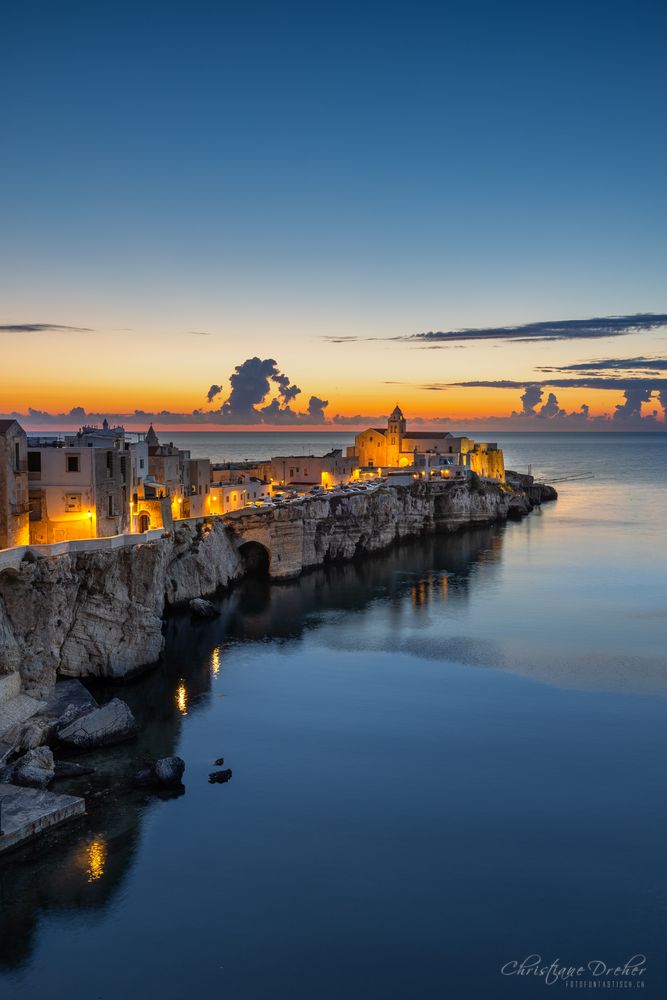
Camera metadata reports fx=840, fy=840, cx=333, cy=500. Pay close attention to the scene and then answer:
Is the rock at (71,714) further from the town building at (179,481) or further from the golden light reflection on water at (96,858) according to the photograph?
the town building at (179,481)

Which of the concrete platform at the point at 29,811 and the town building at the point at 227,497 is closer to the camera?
the concrete platform at the point at 29,811

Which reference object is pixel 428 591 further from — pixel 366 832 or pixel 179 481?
pixel 366 832

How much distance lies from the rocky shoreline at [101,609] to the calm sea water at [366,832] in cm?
170

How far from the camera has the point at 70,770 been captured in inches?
1032

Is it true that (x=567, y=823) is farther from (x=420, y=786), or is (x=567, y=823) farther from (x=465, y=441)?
(x=465, y=441)

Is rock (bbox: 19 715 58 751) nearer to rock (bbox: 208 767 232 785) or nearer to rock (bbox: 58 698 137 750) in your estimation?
rock (bbox: 58 698 137 750)

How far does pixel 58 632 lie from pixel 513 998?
2304 centimetres

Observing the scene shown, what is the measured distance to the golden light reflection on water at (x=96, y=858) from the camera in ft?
69.7

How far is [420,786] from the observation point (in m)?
26.6

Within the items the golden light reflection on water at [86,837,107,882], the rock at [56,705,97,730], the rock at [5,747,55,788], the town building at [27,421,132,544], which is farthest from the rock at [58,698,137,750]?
the town building at [27,421,132,544]

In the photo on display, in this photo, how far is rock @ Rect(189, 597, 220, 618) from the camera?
158 feet

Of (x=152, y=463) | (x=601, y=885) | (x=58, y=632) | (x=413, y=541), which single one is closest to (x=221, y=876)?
(x=601, y=885)

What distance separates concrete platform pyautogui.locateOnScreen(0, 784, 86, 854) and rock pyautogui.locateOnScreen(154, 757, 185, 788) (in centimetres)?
263

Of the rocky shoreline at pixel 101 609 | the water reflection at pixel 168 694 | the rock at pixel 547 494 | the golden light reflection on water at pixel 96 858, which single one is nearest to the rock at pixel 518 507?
the rock at pixel 547 494
